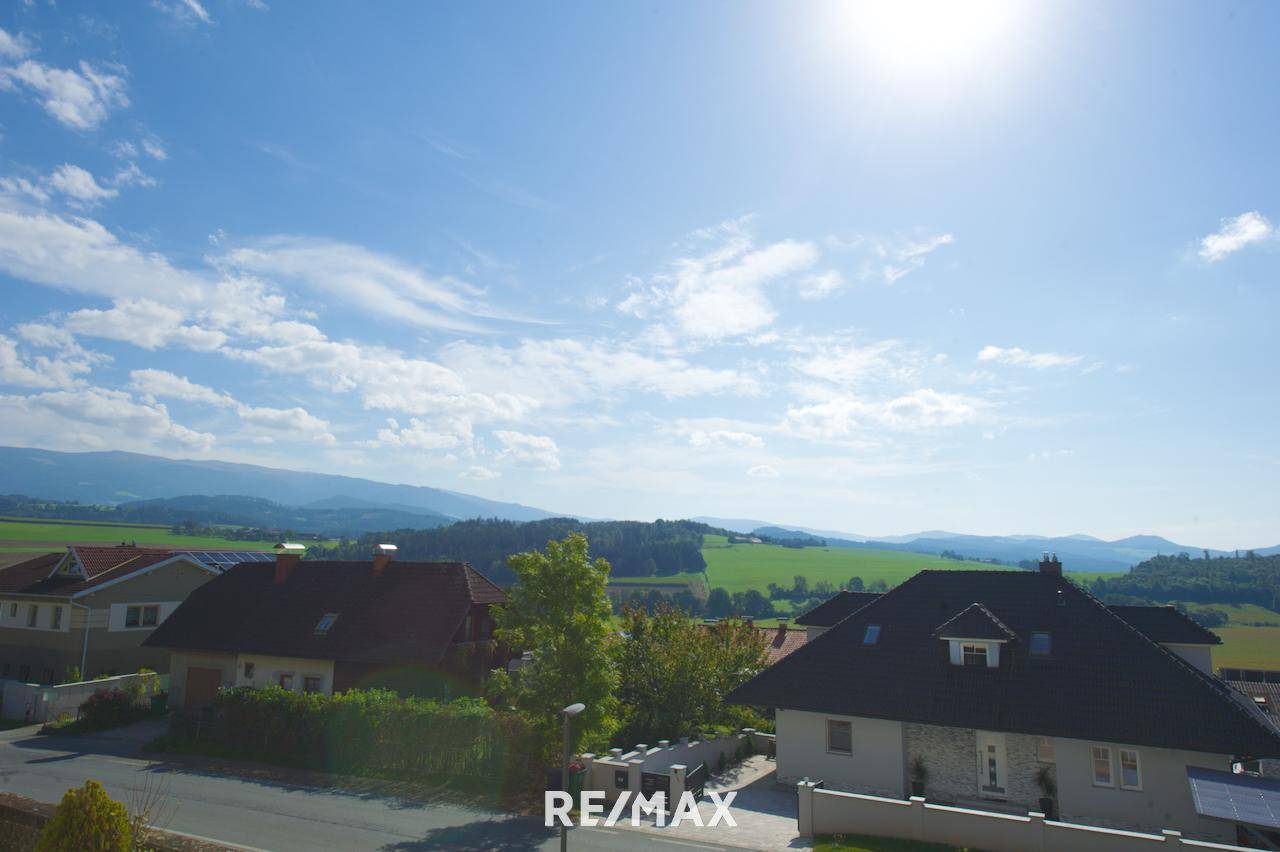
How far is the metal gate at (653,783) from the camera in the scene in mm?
21656

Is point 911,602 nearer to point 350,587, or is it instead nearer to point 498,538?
point 350,587

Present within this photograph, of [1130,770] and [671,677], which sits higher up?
[671,677]

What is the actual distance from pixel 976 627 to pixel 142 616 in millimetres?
44132

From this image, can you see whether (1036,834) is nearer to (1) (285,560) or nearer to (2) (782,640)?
(2) (782,640)

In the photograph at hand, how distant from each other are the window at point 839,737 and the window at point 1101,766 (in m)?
6.90

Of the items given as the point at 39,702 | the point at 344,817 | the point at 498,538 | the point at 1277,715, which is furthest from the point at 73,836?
the point at 498,538

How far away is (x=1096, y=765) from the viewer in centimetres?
2150

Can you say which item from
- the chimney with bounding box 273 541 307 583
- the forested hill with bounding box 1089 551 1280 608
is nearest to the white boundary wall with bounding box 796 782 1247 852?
the chimney with bounding box 273 541 307 583

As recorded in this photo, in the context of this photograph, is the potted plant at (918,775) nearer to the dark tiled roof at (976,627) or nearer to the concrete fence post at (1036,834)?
the dark tiled roof at (976,627)

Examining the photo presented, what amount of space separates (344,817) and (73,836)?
10446 mm

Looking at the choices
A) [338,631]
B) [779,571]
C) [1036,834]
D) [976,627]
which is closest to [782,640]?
[976,627]

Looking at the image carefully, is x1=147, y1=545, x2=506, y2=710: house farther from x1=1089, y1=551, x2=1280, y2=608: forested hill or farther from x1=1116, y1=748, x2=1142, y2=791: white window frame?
x1=1089, y1=551, x2=1280, y2=608: forested hill

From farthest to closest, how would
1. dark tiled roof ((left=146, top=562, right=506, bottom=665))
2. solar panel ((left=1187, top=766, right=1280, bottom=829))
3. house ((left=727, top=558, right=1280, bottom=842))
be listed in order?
1. dark tiled roof ((left=146, top=562, right=506, bottom=665))
2. house ((left=727, top=558, right=1280, bottom=842))
3. solar panel ((left=1187, top=766, right=1280, bottom=829))

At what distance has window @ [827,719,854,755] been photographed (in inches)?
968
